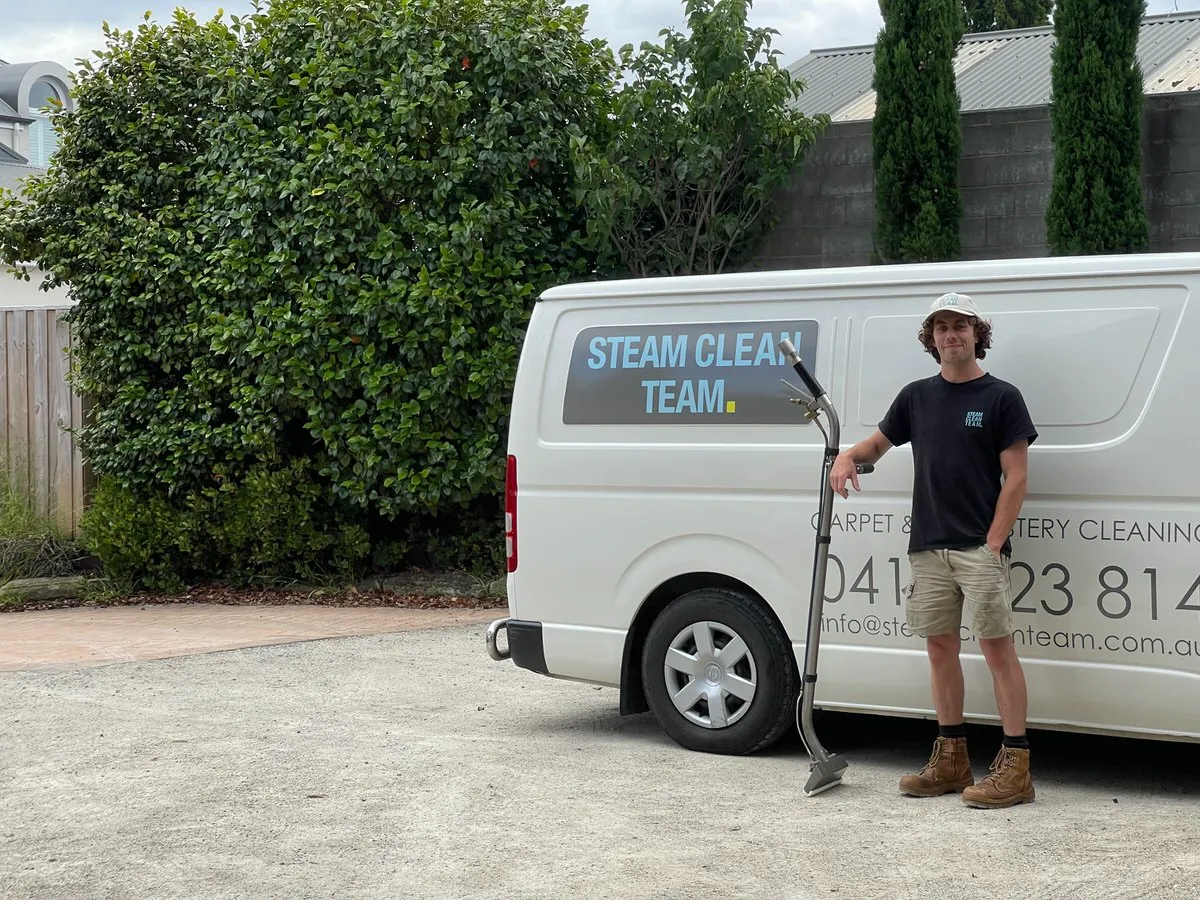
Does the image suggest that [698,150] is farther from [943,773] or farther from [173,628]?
[943,773]

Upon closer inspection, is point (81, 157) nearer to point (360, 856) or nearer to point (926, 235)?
point (926, 235)

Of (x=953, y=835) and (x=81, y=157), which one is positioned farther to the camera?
(x=81, y=157)

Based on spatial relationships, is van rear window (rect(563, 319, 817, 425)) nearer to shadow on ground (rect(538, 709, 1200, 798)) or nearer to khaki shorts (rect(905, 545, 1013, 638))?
khaki shorts (rect(905, 545, 1013, 638))

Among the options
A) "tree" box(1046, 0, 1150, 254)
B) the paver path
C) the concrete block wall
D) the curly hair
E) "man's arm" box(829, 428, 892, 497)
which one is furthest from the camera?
the concrete block wall

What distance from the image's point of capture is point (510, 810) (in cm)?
612

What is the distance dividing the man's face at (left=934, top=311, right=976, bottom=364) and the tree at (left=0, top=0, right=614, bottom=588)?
6250 millimetres

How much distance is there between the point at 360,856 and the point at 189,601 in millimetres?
7757

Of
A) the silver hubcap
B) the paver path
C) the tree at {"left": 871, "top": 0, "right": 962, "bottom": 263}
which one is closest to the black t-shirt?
the silver hubcap

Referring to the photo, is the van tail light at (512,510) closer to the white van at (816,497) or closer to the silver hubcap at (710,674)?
the white van at (816,497)

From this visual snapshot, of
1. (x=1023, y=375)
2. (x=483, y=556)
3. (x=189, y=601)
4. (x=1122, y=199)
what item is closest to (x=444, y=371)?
(x=483, y=556)

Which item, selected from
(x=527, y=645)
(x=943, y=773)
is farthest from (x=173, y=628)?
(x=943, y=773)

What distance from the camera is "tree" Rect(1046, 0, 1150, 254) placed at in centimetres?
1177

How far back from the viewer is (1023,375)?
6.30 meters

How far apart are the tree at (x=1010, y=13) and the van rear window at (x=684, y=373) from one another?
3330 cm
